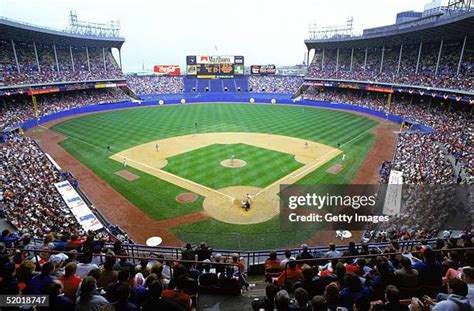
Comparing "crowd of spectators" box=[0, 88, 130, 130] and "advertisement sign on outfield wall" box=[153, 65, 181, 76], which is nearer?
"crowd of spectators" box=[0, 88, 130, 130]

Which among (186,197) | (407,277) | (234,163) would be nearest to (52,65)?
(234,163)

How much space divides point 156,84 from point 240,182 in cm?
6857

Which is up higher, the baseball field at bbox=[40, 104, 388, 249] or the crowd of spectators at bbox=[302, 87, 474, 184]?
the crowd of spectators at bbox=[302, 87, 474, 184]

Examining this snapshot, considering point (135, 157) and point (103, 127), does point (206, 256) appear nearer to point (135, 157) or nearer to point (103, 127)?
point (135, 157)

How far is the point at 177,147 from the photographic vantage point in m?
35.6

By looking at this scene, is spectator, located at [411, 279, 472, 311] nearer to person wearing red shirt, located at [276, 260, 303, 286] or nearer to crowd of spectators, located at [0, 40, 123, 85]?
person wearing red shirt, located at [276, 260, 303, 286]

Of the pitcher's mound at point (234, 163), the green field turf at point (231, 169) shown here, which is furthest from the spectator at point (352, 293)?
the pitcher's mound at point (234, 163)

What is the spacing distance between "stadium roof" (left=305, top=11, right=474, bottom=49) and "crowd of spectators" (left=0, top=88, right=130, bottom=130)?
2054 inches

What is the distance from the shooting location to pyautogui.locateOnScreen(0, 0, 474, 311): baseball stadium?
6281 mm

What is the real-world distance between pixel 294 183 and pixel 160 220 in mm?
10833

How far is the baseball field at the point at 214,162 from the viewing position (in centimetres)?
1920

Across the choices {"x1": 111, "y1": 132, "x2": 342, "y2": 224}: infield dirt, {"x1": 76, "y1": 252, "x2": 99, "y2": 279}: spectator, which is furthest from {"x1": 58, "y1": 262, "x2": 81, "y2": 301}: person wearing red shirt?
{"x1": 111, "y1": 132, "x2": 342, "y2": 224}: infield dirt

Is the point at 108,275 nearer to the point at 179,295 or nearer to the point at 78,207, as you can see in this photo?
the point at 179,295

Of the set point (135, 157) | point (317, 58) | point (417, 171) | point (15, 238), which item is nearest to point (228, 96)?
point (317, 58)
